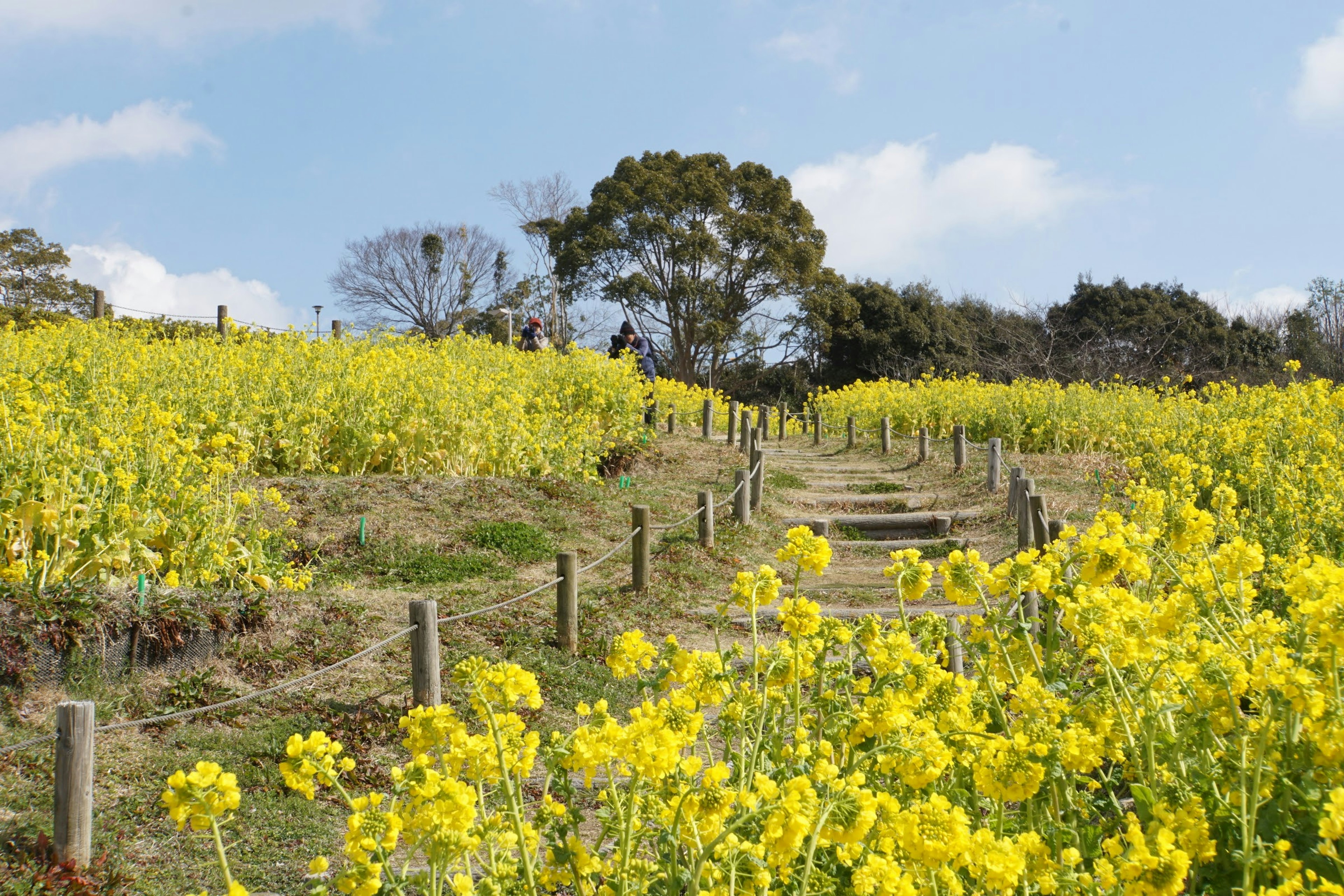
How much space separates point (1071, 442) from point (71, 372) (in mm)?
11978

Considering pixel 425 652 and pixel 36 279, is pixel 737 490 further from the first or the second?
pixel 36 279

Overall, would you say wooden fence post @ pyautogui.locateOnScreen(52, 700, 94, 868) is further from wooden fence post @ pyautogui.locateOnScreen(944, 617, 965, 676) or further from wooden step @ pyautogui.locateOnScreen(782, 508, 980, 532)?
wooden step @ pyautogui.locateOnScreen(782, 508, 980, 532)

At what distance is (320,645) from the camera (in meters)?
5.18

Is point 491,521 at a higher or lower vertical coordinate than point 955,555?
lower

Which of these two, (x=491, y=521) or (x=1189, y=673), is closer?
(x=1189, y=673)

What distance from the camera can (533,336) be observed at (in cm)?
1642

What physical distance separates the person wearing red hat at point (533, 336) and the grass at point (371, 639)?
21.0ft

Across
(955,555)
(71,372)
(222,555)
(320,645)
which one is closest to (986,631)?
(955,555)

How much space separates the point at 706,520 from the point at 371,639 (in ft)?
12.0

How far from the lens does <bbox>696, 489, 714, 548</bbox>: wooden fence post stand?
830 cm

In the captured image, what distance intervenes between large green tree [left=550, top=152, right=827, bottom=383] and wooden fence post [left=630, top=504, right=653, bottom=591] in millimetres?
21802

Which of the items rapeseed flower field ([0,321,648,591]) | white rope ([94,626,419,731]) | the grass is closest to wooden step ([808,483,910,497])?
the grass

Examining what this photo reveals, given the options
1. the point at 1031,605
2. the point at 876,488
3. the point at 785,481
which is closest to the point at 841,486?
the point at 876,488

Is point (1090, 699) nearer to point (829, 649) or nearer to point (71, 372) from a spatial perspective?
point (829, 649)
